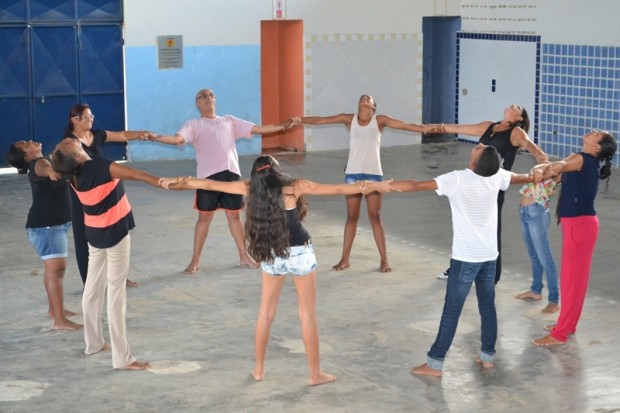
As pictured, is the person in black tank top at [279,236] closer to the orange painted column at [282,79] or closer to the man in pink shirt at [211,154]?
the man in pink shirt at [211,154]

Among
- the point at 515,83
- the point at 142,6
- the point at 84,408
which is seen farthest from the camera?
the point at 515,83

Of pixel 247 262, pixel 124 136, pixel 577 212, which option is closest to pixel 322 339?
pixel 577 212

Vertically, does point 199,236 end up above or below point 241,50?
below

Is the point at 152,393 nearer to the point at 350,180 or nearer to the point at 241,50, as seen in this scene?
the point at 350,180

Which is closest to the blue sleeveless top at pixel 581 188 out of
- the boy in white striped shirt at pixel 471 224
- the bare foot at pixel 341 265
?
the boy in white striped shirt at pixel 471 224

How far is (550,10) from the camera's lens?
17094 millimetres

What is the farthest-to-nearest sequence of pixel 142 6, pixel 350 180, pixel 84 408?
pixel 142 6 < pixel 350 180 < pixel 84 408

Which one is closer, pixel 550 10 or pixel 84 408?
pixel 84 408

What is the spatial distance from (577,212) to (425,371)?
1712 mm

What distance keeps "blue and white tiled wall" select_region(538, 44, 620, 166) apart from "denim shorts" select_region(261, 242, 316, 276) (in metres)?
10.4

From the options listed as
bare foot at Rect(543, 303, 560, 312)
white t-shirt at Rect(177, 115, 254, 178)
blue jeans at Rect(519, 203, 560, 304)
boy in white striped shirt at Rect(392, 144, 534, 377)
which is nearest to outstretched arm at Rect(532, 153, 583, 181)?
boy in white striped shirt at Rect(392, 144, 534, 377)

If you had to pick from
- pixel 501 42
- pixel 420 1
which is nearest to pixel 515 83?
pixel 501 42

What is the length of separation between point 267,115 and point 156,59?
103 inches

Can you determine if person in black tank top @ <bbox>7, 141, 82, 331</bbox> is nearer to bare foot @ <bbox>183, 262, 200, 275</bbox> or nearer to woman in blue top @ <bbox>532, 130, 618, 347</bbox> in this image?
bare foot @ <bbox>183, 262, 200, 275</bbox>
